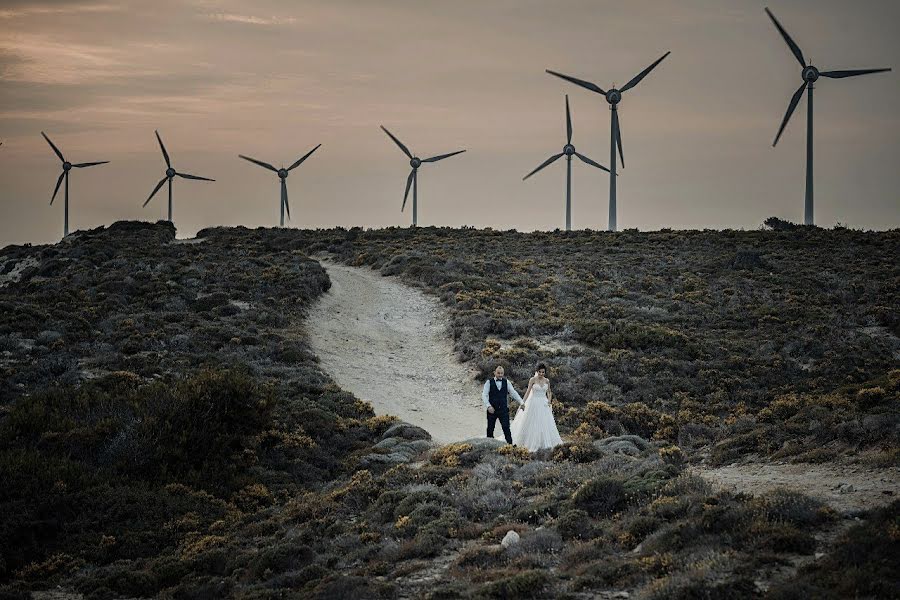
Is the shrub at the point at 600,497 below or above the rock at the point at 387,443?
above

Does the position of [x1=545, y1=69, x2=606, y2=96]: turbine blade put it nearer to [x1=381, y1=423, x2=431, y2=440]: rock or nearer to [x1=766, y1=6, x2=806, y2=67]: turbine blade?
[x1=766, y1=6, x2=806, y2=67]: turbine blade

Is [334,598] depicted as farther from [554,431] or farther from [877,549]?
[554,431]

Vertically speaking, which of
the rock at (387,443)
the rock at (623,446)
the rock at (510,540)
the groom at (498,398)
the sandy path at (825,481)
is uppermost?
the groom at (498,398)

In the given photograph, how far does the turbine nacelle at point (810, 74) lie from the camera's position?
7200 cm

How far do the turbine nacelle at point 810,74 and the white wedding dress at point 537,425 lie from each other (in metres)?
61.8

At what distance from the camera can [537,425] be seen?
21297 mm

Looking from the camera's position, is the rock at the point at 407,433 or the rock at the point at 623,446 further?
the rock at the point at 407,433

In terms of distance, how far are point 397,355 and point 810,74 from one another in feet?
171

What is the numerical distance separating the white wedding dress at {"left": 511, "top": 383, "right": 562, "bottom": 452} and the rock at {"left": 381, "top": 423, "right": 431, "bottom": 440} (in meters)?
4.26

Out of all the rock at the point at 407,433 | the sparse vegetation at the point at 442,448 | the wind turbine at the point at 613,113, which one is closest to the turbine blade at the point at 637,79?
the wind turbine at the point at 613,113

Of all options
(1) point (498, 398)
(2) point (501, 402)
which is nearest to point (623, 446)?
(2) point (501, 402)

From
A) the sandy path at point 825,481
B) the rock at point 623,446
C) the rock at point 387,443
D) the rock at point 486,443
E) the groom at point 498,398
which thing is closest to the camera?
the sandy path at point 825,481

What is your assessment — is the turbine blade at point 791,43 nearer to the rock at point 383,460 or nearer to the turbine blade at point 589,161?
the turbine blade at point 589,161

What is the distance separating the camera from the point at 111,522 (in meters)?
18.7
